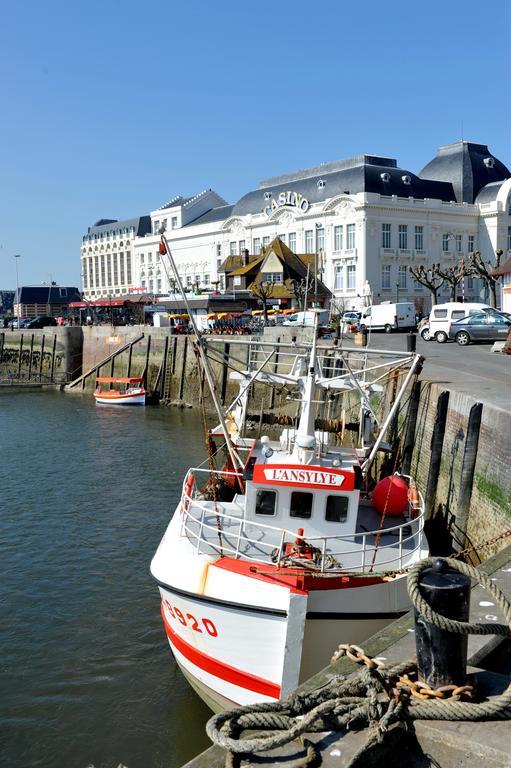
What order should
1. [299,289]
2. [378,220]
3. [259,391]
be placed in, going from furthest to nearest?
[378,220] < [299,289] < [259,391]

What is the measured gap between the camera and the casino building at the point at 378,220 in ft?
248

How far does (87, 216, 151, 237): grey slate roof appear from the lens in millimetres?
117750

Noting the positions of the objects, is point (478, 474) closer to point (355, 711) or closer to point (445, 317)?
point (355, 711)

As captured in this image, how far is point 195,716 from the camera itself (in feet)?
39.0

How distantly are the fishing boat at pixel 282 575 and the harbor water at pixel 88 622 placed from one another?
1.00 metres

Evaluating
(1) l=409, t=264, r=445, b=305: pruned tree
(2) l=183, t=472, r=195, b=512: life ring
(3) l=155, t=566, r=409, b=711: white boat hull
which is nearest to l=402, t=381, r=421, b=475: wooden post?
(2) l=183, t=472, r=195, b=512: life ring

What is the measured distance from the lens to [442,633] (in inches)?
195

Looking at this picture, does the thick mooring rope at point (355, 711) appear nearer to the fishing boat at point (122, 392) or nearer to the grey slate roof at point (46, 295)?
the fishing boat at point (122, 392)

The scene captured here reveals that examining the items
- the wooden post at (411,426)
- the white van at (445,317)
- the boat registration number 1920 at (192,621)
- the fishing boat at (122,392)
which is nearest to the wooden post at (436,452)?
the wooden post at (411,426)

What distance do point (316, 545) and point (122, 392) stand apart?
123ft

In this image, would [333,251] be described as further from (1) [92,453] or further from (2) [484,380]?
(2) [484,380]

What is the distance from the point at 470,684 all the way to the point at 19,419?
131 ft

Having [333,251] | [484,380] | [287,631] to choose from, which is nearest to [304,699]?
[287,631]

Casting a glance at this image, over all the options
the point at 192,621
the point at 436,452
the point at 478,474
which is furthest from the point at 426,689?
the point at 436,452
